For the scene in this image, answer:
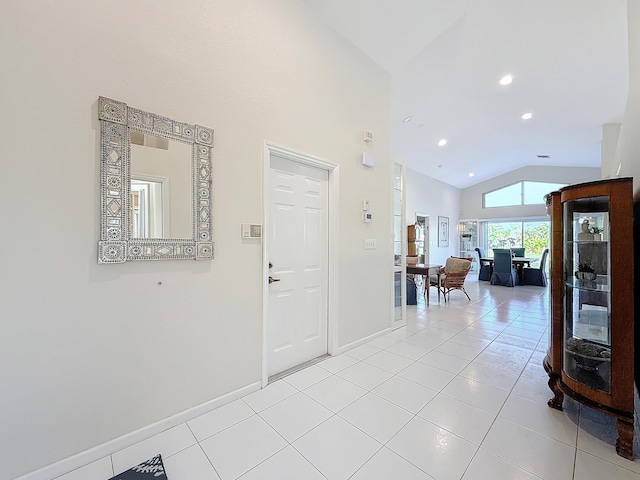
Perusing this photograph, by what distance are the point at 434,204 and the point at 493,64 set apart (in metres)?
6.18

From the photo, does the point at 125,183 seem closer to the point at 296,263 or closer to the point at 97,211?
the point at 97,211

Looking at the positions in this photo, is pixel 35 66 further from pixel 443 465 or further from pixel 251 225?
pixel 443 465

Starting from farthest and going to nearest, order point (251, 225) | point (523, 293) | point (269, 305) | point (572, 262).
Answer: point (523, 293) → point (269, 305) → point (251, 225) → point (572, 262)

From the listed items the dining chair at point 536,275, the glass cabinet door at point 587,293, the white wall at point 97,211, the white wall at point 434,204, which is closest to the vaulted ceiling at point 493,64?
the white wall at point 97,211

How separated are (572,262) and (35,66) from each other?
3.70 m

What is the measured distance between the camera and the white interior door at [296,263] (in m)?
2.60

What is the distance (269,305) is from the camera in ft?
8.43

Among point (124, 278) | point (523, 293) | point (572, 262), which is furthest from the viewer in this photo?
point (523, 293)

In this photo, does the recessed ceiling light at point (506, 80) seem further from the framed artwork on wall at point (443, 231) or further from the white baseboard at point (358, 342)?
the framed artwork on wall at point (443, 231)

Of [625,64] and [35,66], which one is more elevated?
[625,64]

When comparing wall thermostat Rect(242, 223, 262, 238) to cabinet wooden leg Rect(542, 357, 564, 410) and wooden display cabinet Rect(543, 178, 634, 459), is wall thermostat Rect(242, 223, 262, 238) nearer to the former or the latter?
wooden display cabinet Rect(543, 178, 634, 459)

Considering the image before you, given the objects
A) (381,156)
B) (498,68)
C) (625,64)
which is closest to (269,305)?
(381,156)

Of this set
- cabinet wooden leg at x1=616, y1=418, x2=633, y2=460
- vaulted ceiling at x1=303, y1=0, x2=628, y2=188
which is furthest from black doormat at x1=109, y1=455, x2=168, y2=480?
vaulted ceiling at x1=303, y1=0, x2=628, y2=188

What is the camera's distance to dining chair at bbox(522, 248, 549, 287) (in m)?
7.59
